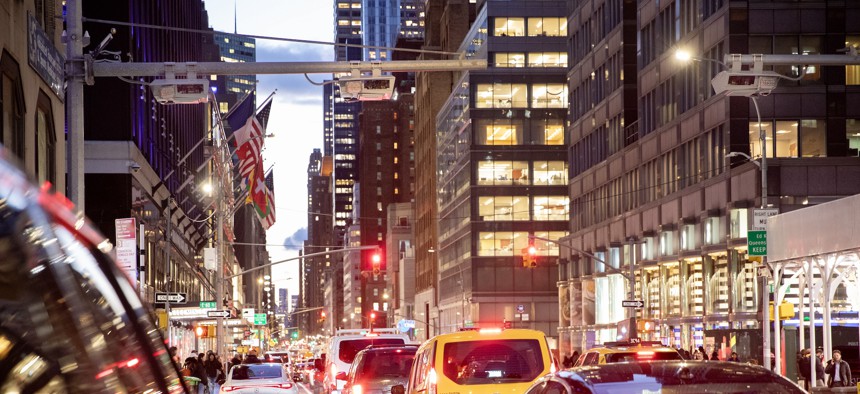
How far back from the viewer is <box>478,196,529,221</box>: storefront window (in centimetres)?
10781

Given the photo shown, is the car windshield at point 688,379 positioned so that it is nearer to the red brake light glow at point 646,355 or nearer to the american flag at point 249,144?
the red brake light glow at point 646,355

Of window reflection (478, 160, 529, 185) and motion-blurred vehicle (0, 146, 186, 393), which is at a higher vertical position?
window reflection (478, 160, 529, 185)

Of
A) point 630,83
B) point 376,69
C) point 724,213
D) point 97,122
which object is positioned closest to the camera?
point 376,69

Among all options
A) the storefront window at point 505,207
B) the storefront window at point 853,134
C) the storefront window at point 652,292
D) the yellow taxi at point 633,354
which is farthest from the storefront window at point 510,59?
A: the yellow taxi at point 633,354

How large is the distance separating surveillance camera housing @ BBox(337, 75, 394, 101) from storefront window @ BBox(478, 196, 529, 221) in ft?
282

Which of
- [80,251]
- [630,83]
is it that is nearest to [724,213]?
[630,83]

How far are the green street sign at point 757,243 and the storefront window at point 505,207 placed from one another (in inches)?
2734

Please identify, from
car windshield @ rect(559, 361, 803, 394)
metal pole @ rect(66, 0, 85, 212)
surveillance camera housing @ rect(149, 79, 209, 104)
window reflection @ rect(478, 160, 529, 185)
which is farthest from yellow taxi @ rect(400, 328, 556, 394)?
window reflection @ rect(478, 160, 529, 185)

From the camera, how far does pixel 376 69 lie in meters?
22.2

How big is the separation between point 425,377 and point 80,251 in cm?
1393

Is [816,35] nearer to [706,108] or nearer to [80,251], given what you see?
[706,108]

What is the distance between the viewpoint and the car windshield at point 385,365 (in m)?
23.3

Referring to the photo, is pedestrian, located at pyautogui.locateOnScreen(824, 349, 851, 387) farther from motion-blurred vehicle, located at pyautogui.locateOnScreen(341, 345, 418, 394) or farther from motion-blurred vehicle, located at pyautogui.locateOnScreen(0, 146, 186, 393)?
motion-blurred vehicle, located at pyautogui.locateOnScreen(0, 146, 186, 393)

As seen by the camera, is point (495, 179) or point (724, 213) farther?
point (495, 179)
